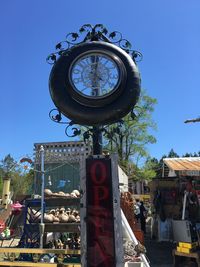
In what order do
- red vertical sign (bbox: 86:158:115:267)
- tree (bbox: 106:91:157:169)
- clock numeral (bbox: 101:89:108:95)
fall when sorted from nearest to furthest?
red vertical sign (bbox: 86:158:115:267), clock numeral (bbox: 101:89:108:95), tree (bbox: 106:91:157:169)

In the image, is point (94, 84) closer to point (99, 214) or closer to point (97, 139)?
point (97, 139)

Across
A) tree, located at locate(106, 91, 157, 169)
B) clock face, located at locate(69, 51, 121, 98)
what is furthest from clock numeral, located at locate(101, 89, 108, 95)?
tree, located at locate(106, 91, 157, 169)

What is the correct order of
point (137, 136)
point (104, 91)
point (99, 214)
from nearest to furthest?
point (99, 214) < point (104, 91) < point (137, 136)

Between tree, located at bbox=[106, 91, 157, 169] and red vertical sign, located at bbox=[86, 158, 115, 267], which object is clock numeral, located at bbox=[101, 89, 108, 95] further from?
tree, located at bbox=[106, 91, 157, 169]

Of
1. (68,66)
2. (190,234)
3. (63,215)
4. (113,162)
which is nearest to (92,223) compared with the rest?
(113,162)

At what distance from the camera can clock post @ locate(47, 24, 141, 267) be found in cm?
310

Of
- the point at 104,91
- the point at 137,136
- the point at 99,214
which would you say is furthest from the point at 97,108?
the point at 137,136

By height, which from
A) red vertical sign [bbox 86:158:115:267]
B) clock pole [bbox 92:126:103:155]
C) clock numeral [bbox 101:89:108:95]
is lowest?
red vertical sign [bbox 86:158:115:267]

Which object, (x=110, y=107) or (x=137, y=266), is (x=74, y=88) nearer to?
(x=110, y=107)

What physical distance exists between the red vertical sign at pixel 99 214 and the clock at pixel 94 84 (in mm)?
573

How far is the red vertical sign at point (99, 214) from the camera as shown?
10.1ft

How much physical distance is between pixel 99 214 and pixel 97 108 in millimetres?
1159

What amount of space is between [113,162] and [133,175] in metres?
20.8

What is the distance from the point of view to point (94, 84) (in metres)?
3.74
